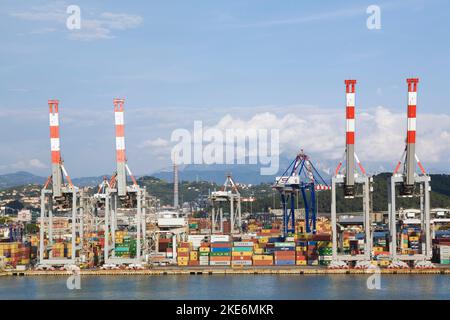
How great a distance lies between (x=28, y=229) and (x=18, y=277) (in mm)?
32281

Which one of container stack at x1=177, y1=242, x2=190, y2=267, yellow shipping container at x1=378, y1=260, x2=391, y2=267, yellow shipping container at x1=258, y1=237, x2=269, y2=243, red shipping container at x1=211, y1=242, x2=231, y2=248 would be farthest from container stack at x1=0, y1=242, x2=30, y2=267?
yellow shipping container at x1=378, y1=260, x2=391, y2=267

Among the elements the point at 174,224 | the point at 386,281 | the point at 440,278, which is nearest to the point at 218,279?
the point at 386,281

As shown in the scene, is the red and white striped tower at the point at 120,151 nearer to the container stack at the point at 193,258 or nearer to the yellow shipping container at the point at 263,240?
the container stack at the point at 193,258

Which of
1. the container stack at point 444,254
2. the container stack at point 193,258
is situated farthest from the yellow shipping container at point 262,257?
the container stack at point 444,254

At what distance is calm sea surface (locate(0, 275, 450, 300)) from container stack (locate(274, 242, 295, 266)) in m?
4.80

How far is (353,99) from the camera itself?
37.1m

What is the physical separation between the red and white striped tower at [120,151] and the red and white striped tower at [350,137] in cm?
1070

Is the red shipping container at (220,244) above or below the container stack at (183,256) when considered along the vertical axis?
above

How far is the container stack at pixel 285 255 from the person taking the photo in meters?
40.2

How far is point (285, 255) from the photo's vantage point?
132 ft

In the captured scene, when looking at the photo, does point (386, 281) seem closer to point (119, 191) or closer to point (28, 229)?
point (119, 191)

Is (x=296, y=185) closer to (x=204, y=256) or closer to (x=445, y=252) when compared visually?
(x=204, y=256)

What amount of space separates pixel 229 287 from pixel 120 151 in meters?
11.7

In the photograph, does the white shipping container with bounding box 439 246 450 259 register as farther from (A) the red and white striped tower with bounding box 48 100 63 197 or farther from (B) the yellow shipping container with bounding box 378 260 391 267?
(A) the red and white striped tower with bounding box 48 100 63 197
